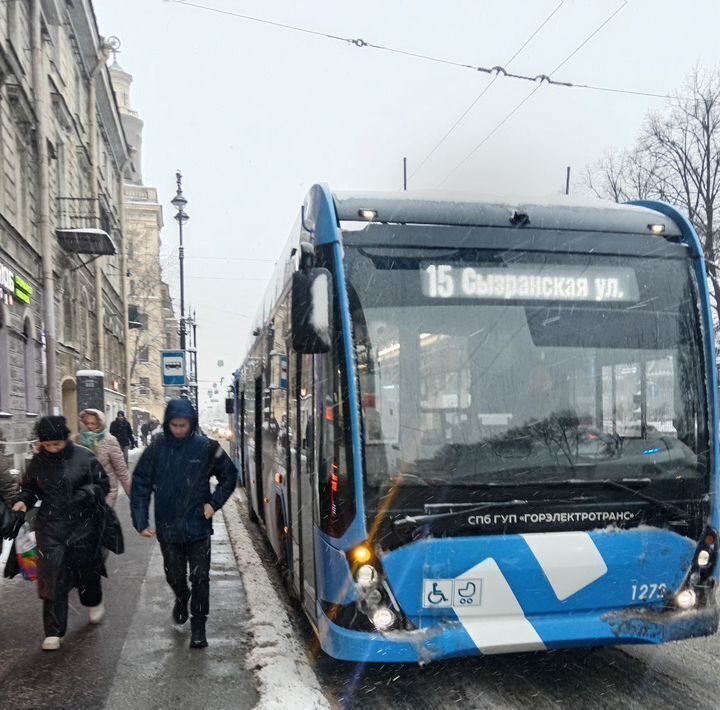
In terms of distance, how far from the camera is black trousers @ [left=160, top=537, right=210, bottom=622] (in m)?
5.04

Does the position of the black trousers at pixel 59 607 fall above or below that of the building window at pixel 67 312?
below

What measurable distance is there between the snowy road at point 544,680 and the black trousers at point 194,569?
77 centimetres

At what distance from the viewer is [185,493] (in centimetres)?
508

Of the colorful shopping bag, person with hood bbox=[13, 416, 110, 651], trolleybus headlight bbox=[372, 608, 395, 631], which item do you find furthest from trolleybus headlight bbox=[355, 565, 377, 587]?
the colorful shopping bag

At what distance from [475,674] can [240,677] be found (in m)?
1.41

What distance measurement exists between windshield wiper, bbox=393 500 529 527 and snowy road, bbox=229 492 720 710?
1.02 m

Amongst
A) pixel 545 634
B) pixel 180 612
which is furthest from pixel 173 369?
pixel 545 634

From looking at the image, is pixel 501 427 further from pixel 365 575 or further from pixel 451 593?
pixel 365 575

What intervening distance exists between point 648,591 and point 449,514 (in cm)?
126

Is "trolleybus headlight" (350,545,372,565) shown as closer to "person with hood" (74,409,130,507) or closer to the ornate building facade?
"person with hood" (74,409,130,507)

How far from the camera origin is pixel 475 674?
4.59 metres

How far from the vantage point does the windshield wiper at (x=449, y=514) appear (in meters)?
4.01

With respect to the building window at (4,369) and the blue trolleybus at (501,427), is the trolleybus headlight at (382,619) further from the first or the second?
the building window at (4,369)

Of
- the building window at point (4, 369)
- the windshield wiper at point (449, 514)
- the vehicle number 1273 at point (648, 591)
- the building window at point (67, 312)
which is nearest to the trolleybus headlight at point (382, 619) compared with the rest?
the windshield wiper at point (449, 514)
